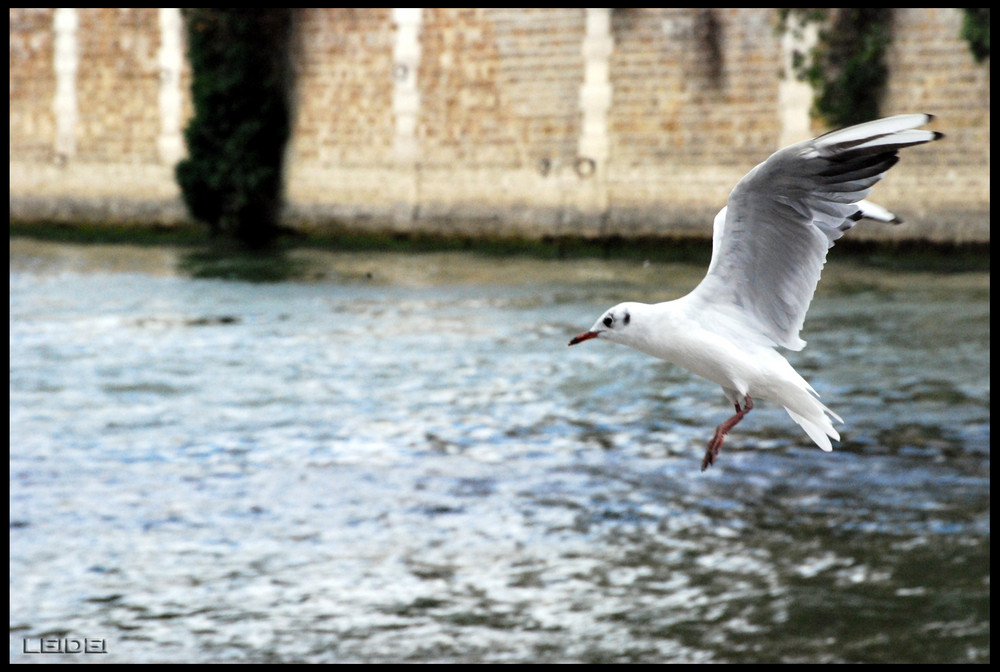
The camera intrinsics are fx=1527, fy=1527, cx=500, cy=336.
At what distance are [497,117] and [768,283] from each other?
17541mm

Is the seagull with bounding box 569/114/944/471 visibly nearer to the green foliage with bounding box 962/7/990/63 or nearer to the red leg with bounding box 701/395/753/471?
the red leg with bounding box 701/395/753/471

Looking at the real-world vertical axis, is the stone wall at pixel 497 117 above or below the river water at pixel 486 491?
above

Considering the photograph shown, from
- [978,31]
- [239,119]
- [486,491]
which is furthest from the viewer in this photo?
[239,119]

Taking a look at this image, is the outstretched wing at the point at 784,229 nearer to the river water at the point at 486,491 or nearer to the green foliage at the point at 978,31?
the river water at the point at 486,491

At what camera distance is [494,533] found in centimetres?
948

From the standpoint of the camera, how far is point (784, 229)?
232cm

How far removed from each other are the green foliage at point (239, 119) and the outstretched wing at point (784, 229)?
19.3m

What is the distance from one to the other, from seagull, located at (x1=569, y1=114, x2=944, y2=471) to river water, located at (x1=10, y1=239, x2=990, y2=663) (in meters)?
5.55

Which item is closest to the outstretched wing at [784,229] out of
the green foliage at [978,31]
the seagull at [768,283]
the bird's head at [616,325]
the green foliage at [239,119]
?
the seagull at [768,283]

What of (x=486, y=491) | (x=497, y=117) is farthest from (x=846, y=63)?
(x=486, y=491)

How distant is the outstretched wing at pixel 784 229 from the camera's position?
2143mm

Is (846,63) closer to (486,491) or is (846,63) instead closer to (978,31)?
(978,31)

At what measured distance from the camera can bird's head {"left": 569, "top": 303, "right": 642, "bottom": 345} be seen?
2039 mm

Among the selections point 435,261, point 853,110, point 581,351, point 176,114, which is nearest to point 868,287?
point 853,110
